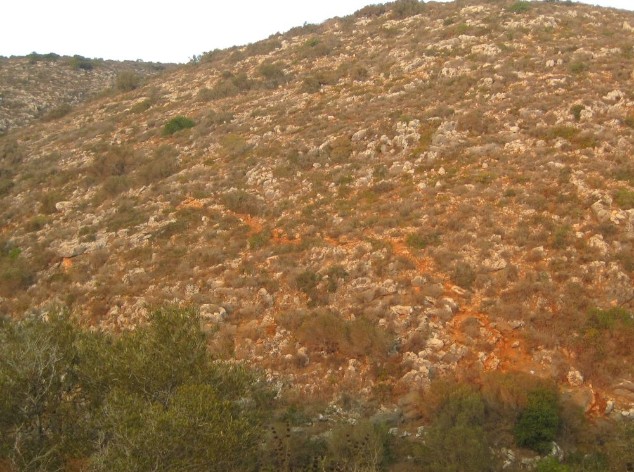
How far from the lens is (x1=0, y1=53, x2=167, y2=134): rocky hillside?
48.6 m

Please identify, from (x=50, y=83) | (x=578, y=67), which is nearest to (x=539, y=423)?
(x=578, y=67)

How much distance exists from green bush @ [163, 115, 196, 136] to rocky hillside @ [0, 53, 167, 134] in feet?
54.0

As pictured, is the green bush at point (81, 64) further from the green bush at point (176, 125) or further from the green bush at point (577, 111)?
the green bush at point (577, 111)

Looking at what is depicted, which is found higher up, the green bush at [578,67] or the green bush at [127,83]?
the green bush at [127,83]

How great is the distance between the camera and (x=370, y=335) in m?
15.8

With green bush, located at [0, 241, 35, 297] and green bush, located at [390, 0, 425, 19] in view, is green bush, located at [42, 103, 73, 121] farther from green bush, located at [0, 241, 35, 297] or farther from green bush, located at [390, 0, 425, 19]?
green bush, located at [390, 0, 425, 19]

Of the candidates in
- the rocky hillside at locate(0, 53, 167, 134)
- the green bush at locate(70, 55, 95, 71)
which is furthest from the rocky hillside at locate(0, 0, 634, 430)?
the green bush at locate(70, 55, 95, 71)

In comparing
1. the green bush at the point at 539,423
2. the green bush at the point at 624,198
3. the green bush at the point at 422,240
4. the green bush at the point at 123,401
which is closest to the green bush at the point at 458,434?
the green bush at the point at 539,423

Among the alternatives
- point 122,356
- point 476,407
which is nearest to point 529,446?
point 476,407

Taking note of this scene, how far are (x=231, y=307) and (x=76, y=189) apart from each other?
15.7 metres

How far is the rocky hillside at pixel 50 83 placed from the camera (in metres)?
48.6

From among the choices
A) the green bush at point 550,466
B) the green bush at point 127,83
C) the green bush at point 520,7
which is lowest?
the green bush at point 550,466

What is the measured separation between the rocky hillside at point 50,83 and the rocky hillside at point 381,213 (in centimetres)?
1115

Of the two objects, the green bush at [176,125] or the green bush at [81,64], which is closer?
the green bush at [176,125]
